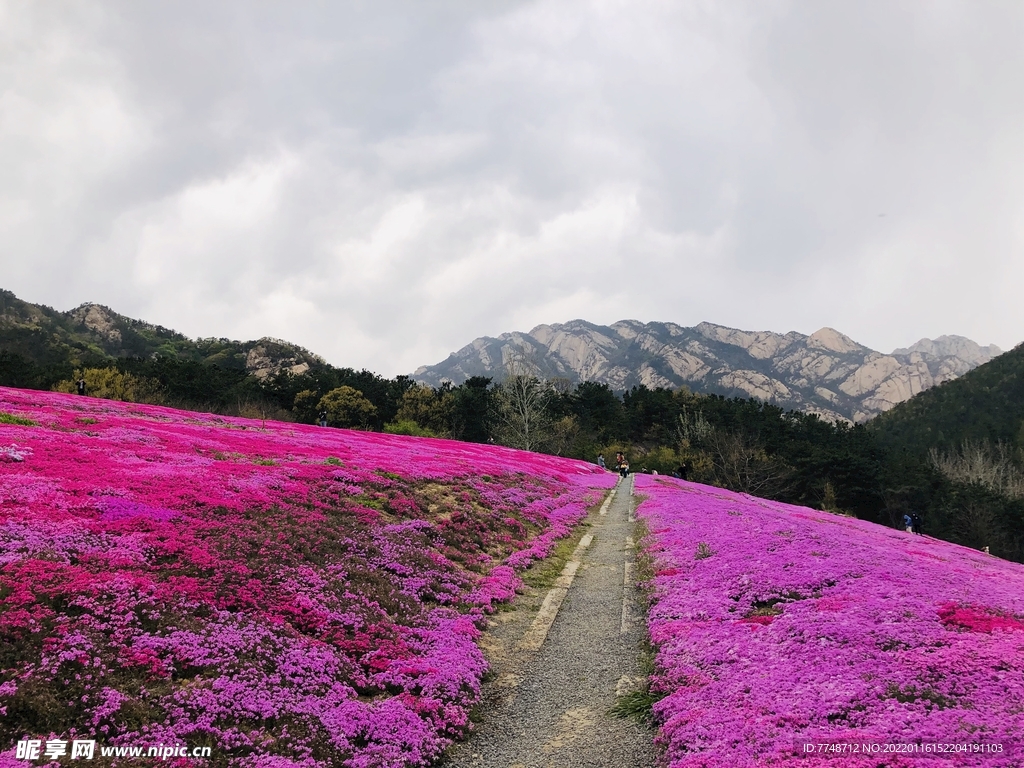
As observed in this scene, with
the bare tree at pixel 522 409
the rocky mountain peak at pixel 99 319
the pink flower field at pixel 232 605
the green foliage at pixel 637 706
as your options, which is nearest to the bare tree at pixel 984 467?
the bare tree at pixel 522 409

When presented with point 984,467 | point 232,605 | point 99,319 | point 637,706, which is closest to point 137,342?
point 99,319

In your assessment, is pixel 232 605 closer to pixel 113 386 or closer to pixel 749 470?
pixel 113 386

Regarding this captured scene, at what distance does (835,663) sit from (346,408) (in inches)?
3113

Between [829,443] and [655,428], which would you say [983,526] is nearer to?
[829,443]

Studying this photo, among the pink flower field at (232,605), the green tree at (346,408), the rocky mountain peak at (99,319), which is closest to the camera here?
the pink flower field at (232,605)

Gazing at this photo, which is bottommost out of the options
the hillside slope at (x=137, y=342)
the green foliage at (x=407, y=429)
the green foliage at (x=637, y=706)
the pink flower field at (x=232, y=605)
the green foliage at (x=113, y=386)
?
the green foliage at (x=637, y=706)

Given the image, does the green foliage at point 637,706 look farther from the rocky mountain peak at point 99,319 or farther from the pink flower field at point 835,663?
the rocky mountain peak at point 99,319

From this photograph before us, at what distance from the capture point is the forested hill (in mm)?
124188

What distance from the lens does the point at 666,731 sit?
8.39m

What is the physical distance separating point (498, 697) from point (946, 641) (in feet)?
27.5

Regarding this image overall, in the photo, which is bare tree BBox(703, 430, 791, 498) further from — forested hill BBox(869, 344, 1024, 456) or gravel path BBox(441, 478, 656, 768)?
forested hill BBox(869, 344, 1024, 456)

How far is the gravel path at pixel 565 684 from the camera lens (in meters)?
8.43

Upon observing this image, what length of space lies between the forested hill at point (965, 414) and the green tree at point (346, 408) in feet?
392

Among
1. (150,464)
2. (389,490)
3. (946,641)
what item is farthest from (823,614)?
(150,464)
